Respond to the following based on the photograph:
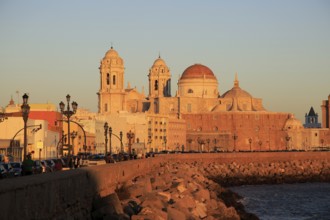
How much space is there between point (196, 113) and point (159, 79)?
33.7 ft

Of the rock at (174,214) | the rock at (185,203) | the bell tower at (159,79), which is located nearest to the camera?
the rock at (174,214)

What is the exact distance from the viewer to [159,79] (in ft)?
598

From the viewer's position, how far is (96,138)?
140 m

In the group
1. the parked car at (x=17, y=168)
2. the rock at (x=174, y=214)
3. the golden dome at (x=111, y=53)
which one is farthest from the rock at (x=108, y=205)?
the golden dome at (x=111, y=53)

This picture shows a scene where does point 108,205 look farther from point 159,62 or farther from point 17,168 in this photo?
point 159,62

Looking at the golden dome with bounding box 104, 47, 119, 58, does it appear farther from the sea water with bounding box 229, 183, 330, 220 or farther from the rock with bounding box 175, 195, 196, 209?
the rock with bounding box 175, 195, 196, 209

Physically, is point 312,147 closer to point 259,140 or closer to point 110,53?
point 259,140

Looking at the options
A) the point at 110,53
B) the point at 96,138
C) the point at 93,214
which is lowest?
the point at 93,214

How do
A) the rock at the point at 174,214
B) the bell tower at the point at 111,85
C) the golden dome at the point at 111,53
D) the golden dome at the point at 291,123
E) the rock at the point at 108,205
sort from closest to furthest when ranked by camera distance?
the rock at the point at 108,205 < the rock at the point at 174,214 < the bell tower at the point at 111,85 < the golden dome at the point at 111,53 < the golden dome at the point at 291,123

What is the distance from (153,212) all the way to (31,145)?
58.0 metres

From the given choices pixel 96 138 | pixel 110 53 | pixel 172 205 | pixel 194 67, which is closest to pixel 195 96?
pixel 194 67

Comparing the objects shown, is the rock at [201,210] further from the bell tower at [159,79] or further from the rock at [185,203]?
the bell tower at [159,79]

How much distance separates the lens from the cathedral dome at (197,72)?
613 ft

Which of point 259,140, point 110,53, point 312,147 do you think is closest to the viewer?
point 110,53
